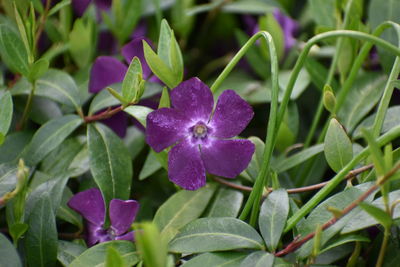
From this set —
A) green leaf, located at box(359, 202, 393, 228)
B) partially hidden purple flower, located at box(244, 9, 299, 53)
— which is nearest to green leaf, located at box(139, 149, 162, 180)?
green leaf, located at box(359, 202, 393, 228)

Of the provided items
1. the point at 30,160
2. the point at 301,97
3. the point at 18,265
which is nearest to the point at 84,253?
the point at 18,265

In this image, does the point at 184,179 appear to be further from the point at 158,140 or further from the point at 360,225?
the point at 360,225

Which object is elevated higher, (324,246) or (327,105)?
(327,105)

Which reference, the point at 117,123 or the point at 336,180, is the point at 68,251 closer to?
the point at 117,123

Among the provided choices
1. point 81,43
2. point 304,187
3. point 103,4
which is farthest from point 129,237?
point 103,4

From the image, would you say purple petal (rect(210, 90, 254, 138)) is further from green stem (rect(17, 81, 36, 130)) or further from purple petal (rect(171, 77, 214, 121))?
green stem (rect(17, 81, 36, 130))

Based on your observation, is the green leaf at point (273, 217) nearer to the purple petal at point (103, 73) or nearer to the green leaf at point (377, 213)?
the green leaf at point (377, 213)
